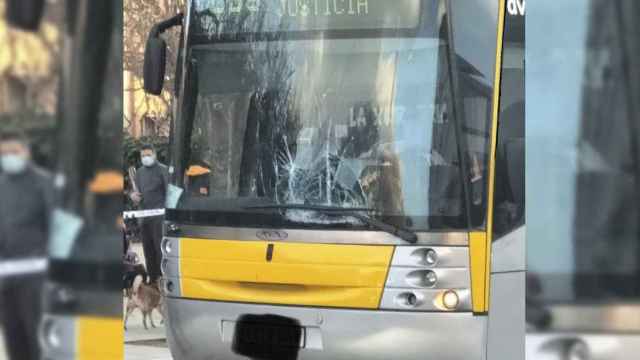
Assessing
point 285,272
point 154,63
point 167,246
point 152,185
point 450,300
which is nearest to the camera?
point 450,300

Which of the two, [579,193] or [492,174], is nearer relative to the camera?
[579,193]

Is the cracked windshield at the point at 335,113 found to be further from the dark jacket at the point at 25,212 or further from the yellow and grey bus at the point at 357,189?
the dark jacket at the point at 25,212

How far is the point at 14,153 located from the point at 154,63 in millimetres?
4716

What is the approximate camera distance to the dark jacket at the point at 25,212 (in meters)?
1.93

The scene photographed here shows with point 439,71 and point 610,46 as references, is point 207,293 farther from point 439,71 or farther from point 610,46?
point 610,46

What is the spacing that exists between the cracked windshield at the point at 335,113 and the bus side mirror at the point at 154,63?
1.14ft

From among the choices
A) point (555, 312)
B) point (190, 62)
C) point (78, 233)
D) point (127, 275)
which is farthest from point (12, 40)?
point (127, 275)

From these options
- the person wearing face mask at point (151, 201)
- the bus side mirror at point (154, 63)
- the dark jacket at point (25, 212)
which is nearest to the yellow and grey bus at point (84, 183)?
the dark jacket at point (25, 212)

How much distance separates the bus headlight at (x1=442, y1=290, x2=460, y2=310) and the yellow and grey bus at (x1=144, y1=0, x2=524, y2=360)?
1 centimetres

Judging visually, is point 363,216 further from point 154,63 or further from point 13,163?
point 13,163

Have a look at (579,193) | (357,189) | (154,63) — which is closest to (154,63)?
(154,63)

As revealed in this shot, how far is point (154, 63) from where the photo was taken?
6570 mm

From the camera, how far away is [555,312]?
2342mm

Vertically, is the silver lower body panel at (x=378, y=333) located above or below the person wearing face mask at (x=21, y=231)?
below
